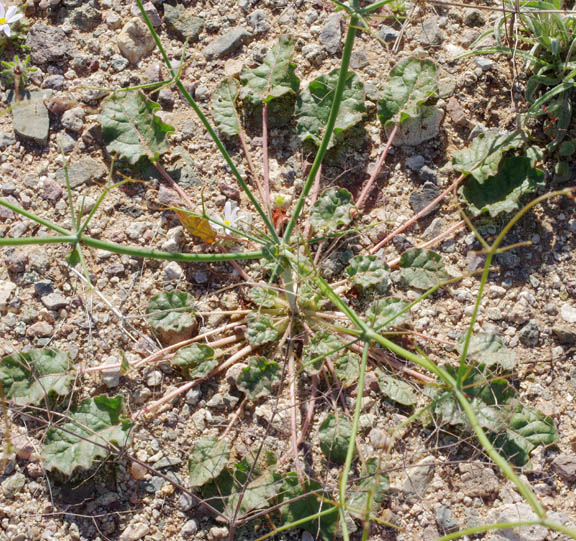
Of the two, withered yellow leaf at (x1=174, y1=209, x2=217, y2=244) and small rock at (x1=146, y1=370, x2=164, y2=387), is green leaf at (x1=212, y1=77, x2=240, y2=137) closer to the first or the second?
withered yellow leaf at (x1=174, y1=209, x2=217, y2=244)

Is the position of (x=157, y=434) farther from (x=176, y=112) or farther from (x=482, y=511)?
(x=176, y=112)

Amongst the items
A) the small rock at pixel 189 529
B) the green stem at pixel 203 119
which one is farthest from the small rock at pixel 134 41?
the small rock at pixel 189 529

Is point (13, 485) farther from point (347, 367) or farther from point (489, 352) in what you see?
point (489, 352)

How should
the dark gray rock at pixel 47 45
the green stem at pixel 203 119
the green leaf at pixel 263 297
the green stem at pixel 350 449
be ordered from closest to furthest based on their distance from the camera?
the green stem at pixel 350 449, the green stem at pixel 203 119, the green leaf at pixel 263 297, the dark gray rock at pixel 47 45

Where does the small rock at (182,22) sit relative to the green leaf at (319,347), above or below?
above

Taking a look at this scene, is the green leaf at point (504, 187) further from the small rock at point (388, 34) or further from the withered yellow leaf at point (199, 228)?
the withered yellow leaf at point (199, 228)
